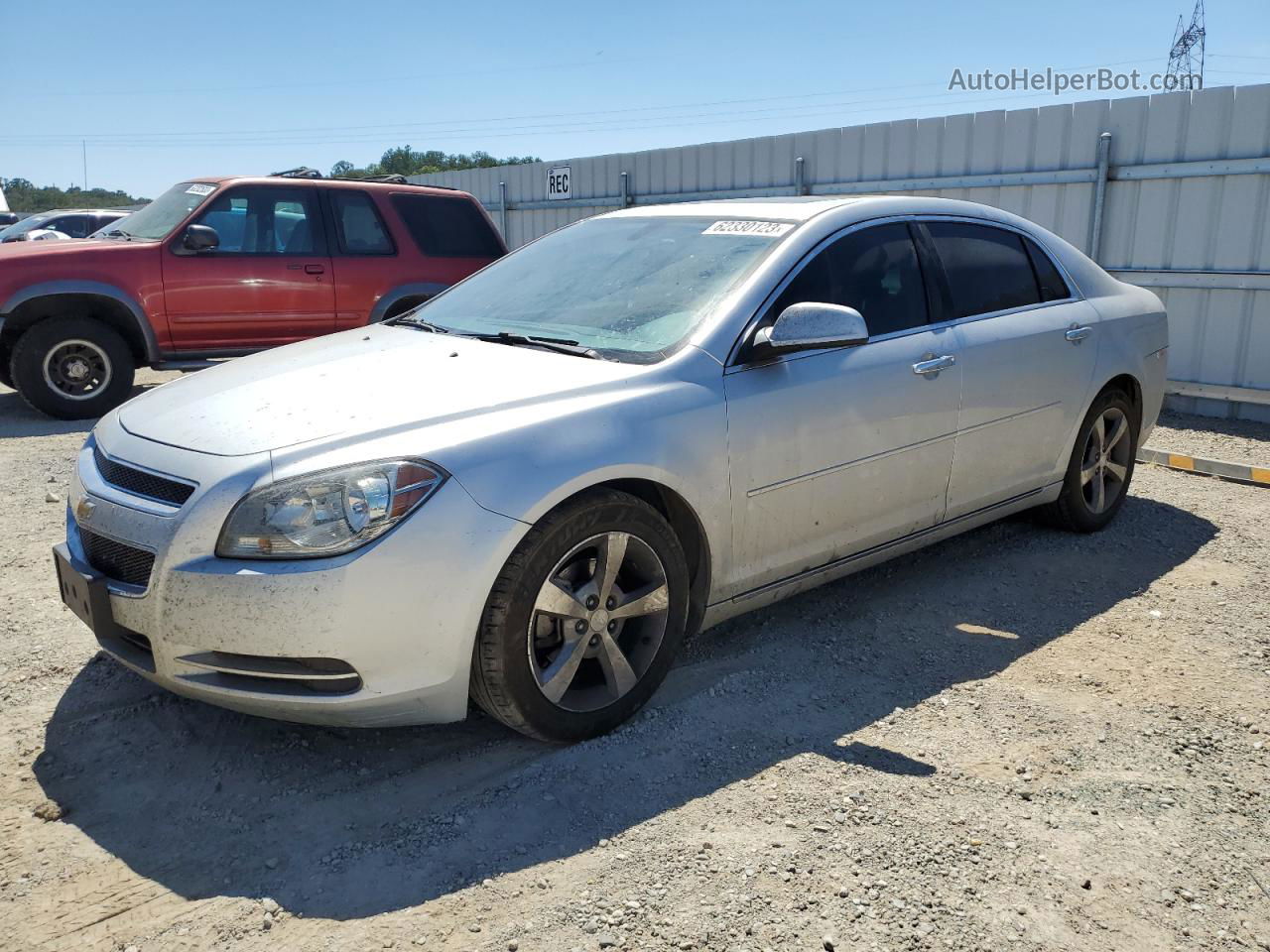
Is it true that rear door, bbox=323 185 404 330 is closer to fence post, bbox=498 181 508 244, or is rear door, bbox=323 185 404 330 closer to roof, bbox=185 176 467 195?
roof, bbox=185 176 467 195

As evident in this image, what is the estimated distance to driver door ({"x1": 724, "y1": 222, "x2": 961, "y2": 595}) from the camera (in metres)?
3.71

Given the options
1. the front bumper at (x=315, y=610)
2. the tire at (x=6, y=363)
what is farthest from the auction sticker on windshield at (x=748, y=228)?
the tire at (x=6, y=363)

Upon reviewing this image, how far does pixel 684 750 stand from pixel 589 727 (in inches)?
11.9

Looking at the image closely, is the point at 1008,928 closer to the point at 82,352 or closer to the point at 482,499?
the point at 482,499

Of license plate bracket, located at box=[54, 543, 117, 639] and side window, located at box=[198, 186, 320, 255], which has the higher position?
side window, located at box=[198, 186, 320, 255]

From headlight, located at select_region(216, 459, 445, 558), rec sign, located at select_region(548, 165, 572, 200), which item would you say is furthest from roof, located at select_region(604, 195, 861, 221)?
rec sign, located at select_region(548, 165, 572, 200)

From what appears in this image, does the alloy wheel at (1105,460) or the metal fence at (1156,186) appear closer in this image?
the alloy wheel at (1105,460)

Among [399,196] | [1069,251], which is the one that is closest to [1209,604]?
[1069,251]

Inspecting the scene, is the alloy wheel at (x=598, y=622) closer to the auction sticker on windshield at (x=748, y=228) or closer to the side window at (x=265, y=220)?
the auction sticker on windshield at (x=748, y=228)

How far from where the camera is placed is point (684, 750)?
3330mm

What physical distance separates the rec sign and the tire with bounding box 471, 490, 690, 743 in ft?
40.8

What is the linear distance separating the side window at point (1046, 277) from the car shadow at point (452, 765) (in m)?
1.60

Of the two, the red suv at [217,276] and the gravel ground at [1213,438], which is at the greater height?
→ the red suv at [217,276]

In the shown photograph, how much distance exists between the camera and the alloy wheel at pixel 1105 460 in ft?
17.8
